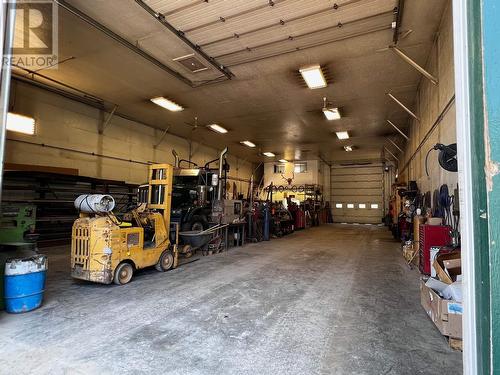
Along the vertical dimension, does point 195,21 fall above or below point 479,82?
above

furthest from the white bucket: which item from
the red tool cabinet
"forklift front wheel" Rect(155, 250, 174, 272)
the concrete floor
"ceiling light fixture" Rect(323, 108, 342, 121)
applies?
"ceiling light fixture" Rect(323, 108, 342, 121)

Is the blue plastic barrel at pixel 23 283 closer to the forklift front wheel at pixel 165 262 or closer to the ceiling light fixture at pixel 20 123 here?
the forklift front wheel at pixel 165 262

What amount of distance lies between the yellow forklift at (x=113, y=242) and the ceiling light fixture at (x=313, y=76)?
428cm

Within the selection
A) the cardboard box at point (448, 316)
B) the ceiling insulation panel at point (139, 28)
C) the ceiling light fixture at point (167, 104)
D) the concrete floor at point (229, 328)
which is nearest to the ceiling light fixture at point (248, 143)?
the ceiling light fixture at point (167, 104)

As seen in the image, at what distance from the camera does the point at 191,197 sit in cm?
743

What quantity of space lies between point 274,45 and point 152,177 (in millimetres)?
3540

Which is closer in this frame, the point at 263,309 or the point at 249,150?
the point at 263,309

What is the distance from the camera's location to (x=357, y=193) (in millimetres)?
18047

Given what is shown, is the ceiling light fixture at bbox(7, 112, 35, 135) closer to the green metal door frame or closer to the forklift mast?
the forklift mast

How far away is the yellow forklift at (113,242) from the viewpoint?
12.6 feet

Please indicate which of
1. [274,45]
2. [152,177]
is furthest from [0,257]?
[274,45]

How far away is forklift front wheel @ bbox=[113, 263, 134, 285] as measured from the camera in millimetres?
4039

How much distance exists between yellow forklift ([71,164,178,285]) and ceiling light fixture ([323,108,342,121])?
5833 mm

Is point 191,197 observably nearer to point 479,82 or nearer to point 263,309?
point 263,309
